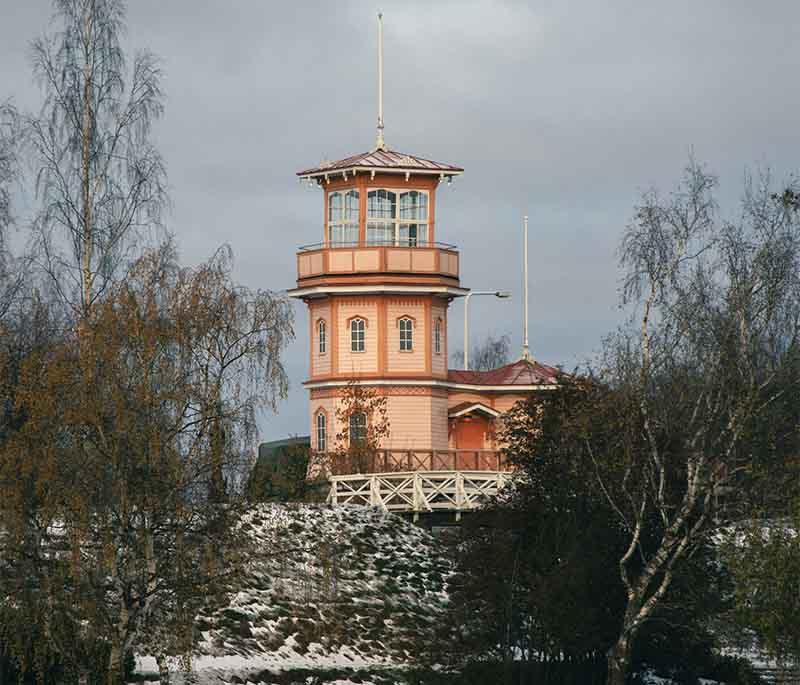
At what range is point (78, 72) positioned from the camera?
123ft

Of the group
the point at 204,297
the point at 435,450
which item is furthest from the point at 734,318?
the point at 435,450

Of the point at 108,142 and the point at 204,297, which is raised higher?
the point at 108,142

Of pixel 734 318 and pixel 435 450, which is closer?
pixel 734 318

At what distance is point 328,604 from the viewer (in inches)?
1804

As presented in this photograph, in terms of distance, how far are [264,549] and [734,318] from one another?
1400cm

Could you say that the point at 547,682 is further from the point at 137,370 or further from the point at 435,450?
the point at 435,450

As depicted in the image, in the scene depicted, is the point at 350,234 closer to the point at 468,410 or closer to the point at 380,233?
the point at 380,233

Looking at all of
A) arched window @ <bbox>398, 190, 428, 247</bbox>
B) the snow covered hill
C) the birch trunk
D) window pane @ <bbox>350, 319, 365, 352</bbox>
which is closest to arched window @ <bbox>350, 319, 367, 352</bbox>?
window pane @ <bbox>350, 319, 365, 352</bbox>

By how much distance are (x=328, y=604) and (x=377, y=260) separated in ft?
68.8

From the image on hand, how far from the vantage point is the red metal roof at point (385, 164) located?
64.4 meters

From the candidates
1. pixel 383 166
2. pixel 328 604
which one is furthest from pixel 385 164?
pixel 328 604

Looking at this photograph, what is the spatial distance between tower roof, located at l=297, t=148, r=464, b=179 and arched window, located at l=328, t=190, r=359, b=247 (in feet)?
3.18

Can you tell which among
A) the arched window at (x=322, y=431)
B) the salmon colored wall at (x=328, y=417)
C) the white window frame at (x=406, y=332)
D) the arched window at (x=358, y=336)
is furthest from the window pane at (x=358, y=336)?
the arched window at (x=322, y=431)

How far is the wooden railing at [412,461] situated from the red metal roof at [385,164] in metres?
10.0
